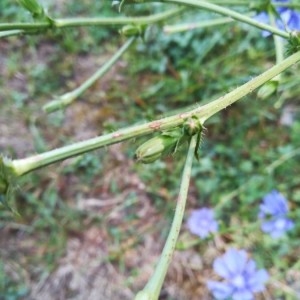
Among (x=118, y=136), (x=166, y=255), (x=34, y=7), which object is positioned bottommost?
(x=166, y=255)

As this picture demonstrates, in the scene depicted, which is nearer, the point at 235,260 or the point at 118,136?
the point at 118,136

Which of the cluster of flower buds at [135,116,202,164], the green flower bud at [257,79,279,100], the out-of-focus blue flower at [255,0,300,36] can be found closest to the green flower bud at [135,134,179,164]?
the cluster of flower buds at [135,116,202,164]

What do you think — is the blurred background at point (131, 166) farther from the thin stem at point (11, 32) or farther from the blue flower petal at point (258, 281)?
the thin stem at point (11, 32)

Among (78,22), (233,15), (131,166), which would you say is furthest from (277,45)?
(131,166)

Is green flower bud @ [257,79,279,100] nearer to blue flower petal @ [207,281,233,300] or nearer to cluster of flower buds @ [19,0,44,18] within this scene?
cluster of flower buds @ [19,0,44,18]

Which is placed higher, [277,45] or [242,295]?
[277,45]

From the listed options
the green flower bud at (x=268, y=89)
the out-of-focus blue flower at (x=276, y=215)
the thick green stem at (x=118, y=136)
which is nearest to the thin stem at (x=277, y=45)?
the green flower bud at (x=268, y=89)

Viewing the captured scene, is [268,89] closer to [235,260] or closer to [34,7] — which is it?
[34,7]

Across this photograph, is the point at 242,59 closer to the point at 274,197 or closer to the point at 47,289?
the point at 274,197
